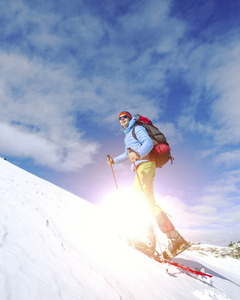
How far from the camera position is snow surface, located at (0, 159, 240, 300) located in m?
1.40

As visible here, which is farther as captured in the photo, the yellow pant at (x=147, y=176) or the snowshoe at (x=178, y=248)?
the yellow pant at (x=147, y=176)

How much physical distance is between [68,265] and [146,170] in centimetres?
256

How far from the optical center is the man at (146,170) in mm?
3566

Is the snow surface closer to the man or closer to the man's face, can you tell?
the man

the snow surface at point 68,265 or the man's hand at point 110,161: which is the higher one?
the man's hand at point 110,161

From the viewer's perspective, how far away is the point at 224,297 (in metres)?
3.00

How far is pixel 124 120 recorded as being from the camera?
15.3 feet

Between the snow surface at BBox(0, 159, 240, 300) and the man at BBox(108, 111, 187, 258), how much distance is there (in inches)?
23.7

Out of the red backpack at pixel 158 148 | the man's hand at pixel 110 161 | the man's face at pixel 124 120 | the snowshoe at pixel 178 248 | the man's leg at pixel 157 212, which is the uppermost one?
the man's face at pixel 124 120

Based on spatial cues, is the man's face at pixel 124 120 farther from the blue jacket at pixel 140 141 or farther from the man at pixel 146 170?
the blue jacket at pixel 140 141

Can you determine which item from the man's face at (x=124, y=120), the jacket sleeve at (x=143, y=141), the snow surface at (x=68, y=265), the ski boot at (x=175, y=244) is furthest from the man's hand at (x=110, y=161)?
the ski boot at (x=175, y=244)

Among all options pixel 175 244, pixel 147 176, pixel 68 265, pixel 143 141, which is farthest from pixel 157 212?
pixel 68 265

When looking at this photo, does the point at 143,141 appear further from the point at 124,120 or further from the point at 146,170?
the point at 124,120

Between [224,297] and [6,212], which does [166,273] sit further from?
[6,212]
